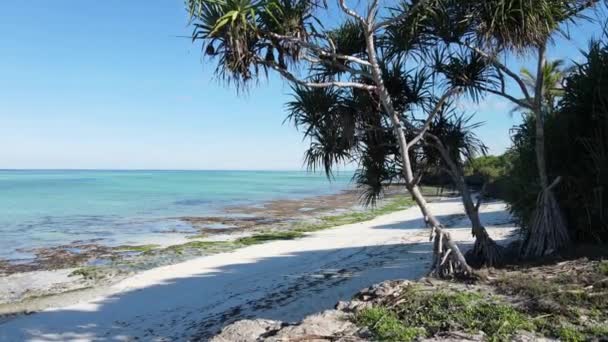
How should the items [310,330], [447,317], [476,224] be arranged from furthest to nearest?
[476,224]
[447,317]
[310,330]

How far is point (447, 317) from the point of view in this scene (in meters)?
4.66

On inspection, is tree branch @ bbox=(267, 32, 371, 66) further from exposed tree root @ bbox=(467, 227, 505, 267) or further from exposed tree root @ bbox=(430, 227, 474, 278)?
exposed tree root @ bbox=(467, 227, 505, 267)

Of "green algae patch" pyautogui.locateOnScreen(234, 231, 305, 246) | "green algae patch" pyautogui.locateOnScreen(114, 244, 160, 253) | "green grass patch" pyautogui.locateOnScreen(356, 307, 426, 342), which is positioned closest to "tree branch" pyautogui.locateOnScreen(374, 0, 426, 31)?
"green grass patch" pyautogui.locateOnScreen(356, 307, 426, 342)

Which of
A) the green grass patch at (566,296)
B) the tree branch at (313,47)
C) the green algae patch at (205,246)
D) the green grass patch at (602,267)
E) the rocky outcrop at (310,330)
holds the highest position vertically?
the tree branch at (313,47)

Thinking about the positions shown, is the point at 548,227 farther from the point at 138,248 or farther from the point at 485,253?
the point at 138,248

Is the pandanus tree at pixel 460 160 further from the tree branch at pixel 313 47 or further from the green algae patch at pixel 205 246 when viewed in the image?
the green algae patch at pixel 205 246

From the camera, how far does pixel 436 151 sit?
26.1ft

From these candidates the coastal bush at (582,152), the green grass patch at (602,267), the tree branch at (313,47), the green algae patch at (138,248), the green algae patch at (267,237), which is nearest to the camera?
the green grass patch at (602,267)

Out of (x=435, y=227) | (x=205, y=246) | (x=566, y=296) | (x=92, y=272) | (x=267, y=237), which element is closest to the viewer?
(x=566, y=296)

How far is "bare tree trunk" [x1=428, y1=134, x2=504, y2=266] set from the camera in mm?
7246

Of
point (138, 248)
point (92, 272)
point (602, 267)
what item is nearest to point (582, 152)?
point (602, 267)

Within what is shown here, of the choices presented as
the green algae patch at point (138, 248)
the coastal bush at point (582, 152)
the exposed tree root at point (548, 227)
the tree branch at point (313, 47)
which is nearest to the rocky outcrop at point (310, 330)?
the tree branch at point (313, 47)

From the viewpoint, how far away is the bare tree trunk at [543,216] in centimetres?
705

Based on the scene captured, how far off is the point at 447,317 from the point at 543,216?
129 inches
